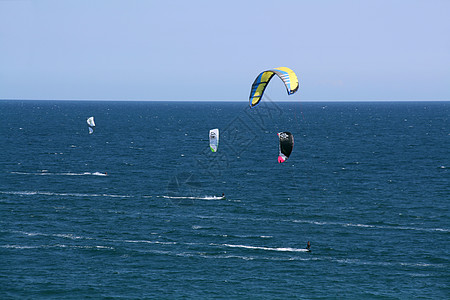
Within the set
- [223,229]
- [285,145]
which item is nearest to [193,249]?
[223,229]

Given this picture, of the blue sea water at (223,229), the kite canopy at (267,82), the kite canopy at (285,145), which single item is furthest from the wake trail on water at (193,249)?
the kite canopy at (267,82)

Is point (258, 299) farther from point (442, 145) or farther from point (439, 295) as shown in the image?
point (442, 145)

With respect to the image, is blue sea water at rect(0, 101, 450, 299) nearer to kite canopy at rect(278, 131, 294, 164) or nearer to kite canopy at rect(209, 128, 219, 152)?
kite canopy at rect(209, 128, 219, 152)

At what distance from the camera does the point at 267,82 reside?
2312 inches

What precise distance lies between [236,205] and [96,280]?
32.1m

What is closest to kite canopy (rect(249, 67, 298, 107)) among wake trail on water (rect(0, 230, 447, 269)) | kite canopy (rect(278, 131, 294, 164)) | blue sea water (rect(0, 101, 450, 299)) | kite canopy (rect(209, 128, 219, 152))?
kite canopy (rect(278, 131, 294, 164))

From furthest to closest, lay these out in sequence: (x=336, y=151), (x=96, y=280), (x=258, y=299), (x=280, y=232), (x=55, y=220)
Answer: (x=336, y=151)
(x=55, y=220)
(x=280, y=232)
(x=96, y=280)
(x=258, y=299)

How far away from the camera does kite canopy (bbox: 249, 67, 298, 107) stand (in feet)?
172

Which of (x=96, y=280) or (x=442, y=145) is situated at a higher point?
(x=442, y=145)

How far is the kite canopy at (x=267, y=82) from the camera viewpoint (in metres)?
52.5

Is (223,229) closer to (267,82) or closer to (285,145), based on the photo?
(285,145)

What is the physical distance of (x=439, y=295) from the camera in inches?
1868

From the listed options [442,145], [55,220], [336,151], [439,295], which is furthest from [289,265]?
[442,145]

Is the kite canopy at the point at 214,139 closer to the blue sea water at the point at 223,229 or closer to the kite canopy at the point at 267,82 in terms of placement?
the blue sea water at the point at 223,229
